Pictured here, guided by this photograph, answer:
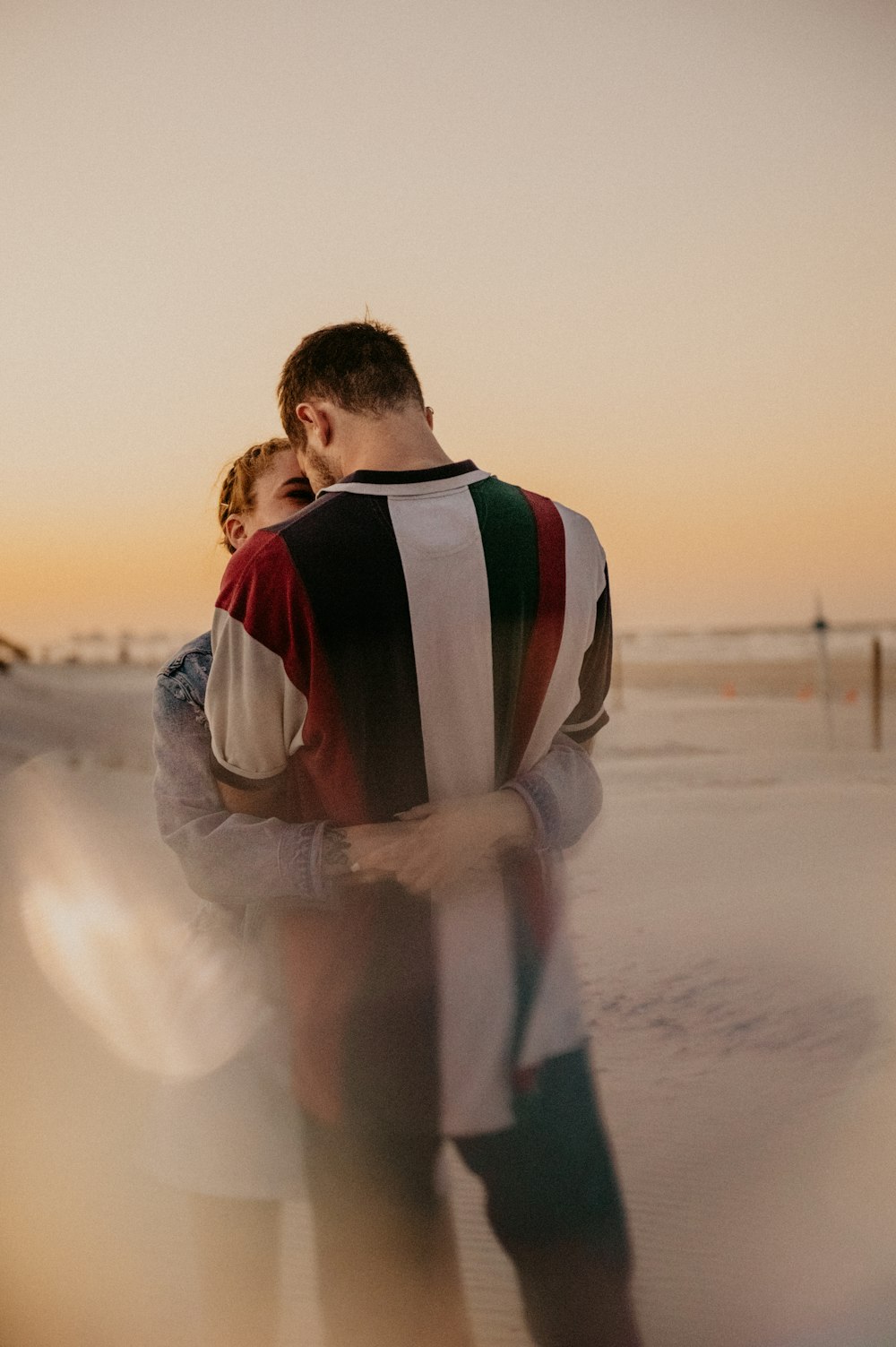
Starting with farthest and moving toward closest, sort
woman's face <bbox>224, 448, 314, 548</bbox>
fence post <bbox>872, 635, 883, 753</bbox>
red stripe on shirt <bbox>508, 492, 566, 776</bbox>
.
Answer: fence post <bbox>872, 635, 883, 753</bbox>, woman's face <bbox>224, 448, 314, 548</bbox>, red stripe on shirt <bbox>508, 492, 566, 776</bbox>

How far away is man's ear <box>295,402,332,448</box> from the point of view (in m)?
1.67

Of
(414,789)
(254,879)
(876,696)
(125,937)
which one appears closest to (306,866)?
(254,879)

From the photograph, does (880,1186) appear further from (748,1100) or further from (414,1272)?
(414,1272)

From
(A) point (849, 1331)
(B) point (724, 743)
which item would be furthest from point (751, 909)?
(B) point (724, 743)

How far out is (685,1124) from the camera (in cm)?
350

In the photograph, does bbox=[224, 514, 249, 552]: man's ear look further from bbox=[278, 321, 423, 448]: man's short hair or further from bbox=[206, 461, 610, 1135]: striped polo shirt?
bbox=[206, 461, 610, 1135]: striped polo shirt

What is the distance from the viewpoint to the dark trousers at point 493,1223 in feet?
5.27

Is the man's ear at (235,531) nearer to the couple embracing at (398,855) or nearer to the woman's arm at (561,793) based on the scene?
the couple embracing at (398,855)

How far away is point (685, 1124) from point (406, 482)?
2.63 m

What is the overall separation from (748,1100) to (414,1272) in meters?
2.34

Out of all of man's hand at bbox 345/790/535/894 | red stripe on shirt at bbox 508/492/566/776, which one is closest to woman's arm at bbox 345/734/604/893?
man's hand at bbox 345/790/535/894

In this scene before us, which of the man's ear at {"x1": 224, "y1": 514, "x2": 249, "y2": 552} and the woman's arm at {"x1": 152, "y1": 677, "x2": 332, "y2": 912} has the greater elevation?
the man's ear at {"x1": 224, "y1": 514, "x2": 249, "y2": 552}

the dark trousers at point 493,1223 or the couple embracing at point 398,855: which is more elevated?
Answer: the couple embracing at point 398,855

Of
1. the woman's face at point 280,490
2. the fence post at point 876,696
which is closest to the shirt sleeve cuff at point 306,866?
the woman's face at point 280,490
